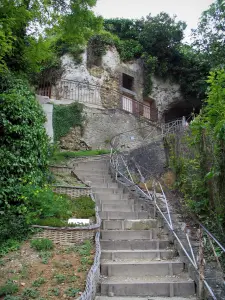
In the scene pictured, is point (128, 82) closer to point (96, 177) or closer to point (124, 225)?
point (96, 177)

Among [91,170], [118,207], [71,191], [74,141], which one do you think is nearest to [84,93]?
[74,141]

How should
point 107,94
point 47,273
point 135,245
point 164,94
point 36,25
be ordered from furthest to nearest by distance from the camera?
point 164,94, point 107,94, point 36,25, point 135,245, point 47,273

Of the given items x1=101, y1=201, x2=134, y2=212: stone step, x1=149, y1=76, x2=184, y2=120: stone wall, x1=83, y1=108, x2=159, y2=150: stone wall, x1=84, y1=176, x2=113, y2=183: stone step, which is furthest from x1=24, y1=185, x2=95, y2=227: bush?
x1=149, y1=76, x2=184, y2=120: stone wall

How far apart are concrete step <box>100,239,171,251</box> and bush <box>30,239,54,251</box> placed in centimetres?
105

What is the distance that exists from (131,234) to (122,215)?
3.19 feet

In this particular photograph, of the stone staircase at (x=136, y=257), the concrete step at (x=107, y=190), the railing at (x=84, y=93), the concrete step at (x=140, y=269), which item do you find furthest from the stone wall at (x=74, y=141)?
the concrete step at (x=140, y=269)

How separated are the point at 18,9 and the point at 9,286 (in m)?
6.40

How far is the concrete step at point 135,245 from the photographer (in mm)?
5516

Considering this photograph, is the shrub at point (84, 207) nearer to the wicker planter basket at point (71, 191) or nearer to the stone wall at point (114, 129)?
the wicker planter basket at point (71, 191)

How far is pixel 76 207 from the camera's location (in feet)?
21.6

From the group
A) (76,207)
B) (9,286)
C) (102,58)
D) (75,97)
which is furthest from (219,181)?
(102,58)

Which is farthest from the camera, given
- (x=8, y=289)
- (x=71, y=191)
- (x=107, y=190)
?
(x=107, y=190)

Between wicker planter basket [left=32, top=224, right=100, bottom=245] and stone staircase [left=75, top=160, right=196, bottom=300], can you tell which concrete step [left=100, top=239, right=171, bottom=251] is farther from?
wicker planter basket [left=32, top=224, right=100, bottom=245]

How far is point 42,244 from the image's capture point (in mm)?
4844
